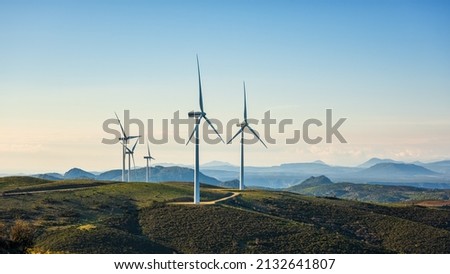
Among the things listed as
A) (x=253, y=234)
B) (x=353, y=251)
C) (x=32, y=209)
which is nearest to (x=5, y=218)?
(x=32, y=209)

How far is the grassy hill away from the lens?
9412 centimetres

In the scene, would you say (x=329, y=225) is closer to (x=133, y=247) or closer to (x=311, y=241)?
(x=311, y=241)

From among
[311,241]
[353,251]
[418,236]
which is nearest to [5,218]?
[311,241]

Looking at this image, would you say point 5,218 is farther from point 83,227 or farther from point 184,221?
point 184,221

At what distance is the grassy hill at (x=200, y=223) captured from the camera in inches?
3706

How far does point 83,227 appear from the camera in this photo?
97.3 m

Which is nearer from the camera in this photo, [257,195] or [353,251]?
[353,251]

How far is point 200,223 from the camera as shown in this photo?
107062 mm
